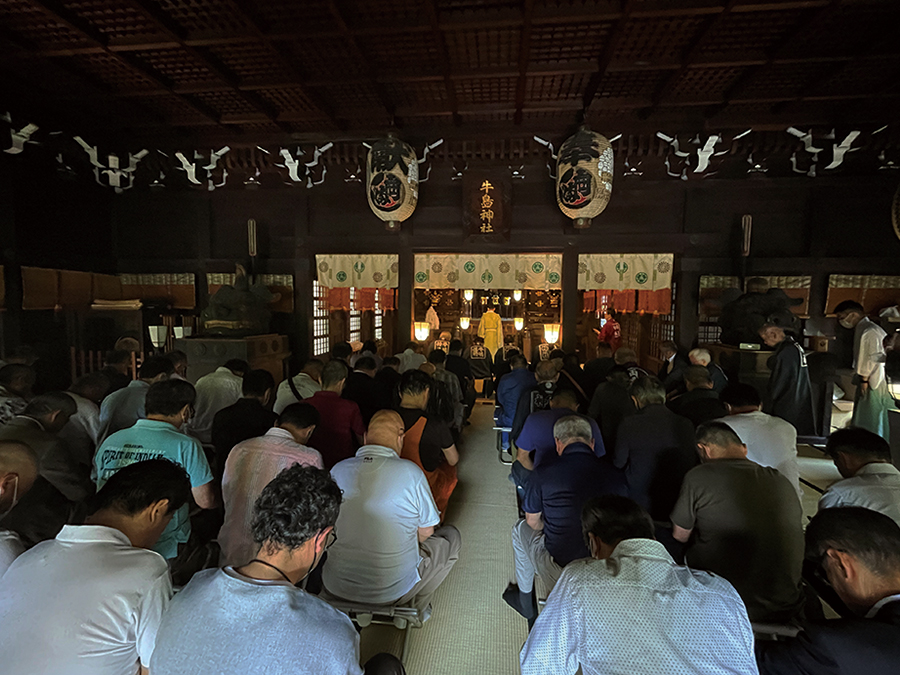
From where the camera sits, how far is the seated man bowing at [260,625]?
120 centimetres

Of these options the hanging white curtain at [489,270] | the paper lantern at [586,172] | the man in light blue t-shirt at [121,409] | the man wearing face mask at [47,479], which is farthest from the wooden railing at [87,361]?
the paper lantern at [586,172]

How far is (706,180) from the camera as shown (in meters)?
7.60

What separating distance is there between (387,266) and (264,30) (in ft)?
13.9

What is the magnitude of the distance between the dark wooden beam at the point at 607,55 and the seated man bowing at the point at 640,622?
17.5 feet

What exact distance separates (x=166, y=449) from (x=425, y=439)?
1.79m

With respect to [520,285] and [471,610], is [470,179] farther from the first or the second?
[471,610]

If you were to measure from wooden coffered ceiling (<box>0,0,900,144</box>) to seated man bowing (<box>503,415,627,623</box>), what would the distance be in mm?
4669

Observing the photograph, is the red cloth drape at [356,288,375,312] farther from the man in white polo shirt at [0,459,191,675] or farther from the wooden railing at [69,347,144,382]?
the man in white polo shirt at [0,459,191,675]

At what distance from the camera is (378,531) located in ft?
7.80

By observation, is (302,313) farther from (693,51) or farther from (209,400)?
(693,51)

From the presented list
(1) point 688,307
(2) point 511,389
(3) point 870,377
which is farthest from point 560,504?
(1) point 688,307

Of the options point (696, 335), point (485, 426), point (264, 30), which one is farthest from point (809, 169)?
point (264, 30)

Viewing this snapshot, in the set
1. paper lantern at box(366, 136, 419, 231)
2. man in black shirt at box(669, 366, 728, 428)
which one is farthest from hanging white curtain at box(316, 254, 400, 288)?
man in black shirt at box(669, 366, 728, 428)

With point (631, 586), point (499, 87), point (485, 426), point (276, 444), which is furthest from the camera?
point (485, 426)
